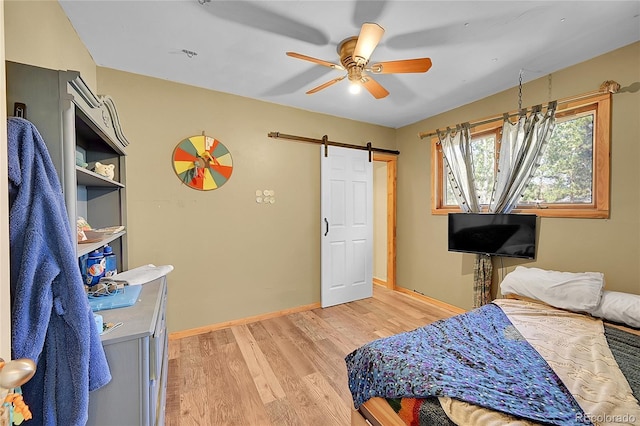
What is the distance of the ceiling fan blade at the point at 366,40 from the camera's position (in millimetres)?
1428

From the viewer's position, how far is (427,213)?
3547mm

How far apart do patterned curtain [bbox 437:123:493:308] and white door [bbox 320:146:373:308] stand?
1.02m

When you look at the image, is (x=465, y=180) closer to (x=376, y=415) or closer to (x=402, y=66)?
(x=402, y=66)

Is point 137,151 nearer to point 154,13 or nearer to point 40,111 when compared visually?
point 154,13

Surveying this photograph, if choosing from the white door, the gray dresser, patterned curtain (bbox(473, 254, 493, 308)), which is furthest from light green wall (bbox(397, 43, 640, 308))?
the gray dresser

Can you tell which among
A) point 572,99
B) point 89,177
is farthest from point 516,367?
point 89,177

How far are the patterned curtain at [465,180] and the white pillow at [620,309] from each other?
0.95 meters

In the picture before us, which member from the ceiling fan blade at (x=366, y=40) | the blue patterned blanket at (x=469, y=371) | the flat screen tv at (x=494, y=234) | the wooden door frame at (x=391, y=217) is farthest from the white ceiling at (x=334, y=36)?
the blue patterned blanket at (x=469, y=371)

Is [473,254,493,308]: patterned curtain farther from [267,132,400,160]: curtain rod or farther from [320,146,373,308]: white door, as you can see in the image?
[267,132,400,160]: curtain rod

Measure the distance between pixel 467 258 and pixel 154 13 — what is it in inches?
139

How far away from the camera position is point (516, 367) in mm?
1268

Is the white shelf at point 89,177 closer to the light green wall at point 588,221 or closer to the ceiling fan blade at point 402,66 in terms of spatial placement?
the ceiling fan blade at point 402,66

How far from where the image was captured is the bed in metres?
1.01

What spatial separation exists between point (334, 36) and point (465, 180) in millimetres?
2077
